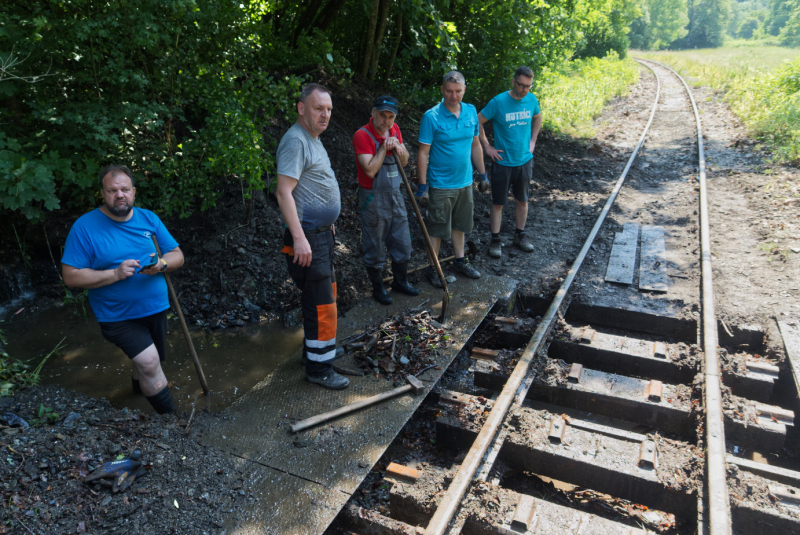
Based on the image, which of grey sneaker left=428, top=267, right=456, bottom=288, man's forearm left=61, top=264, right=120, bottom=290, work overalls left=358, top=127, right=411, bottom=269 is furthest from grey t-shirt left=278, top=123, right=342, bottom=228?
grey sneaker left=428, top=267, right=456, bottom=288

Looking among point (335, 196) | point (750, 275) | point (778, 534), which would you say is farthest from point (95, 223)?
point (750, 275)

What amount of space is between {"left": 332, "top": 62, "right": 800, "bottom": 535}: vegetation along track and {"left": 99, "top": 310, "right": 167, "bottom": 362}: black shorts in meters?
1.87

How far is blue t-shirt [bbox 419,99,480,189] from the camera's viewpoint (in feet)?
17.8

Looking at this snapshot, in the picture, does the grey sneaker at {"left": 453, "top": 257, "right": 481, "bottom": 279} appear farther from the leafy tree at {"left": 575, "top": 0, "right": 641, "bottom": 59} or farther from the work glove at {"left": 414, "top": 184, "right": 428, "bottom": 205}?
the leafy tree at {"left": 575, "top": 0, "right": 641, "bottom": 59}

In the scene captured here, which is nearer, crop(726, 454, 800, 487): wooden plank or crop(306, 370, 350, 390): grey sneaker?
crop(726, 454, 800, 487): wooden plank

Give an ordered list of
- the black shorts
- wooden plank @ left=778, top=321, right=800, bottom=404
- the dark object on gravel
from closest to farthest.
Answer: the dark object on gravel, the black shorts, wooden plank @ left=778, top=321, right=800, bottom=404

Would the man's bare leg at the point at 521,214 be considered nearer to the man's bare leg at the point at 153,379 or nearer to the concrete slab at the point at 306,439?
the concrete slab at the point at 306,439

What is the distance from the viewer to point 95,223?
3.31 metres

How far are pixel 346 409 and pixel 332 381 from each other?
1.29ft

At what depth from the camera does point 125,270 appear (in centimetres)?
322

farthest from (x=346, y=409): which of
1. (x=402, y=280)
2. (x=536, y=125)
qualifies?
(x=536, y=125)

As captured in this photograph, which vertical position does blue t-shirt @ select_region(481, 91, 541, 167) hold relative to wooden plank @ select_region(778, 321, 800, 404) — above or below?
above

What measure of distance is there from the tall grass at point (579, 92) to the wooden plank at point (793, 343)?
900 cm

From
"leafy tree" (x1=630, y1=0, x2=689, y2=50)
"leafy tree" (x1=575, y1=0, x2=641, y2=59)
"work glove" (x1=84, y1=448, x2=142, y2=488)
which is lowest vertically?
"work glove" (x1=84, y1=448, x2=142, y2=488)
